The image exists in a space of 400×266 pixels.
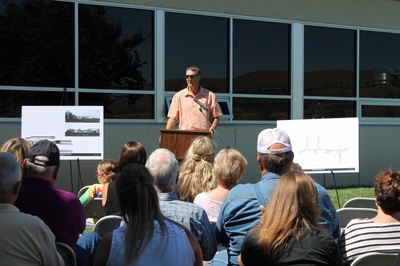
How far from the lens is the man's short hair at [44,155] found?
11.0 feet

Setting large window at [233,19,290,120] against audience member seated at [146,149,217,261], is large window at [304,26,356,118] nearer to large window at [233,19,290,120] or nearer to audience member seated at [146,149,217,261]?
large window at [233,19,290,120]

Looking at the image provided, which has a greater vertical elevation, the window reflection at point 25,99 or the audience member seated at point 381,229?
the window reflection at point 25,99

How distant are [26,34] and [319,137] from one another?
4.69 metres

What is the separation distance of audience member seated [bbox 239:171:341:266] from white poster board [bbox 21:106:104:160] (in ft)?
17.3

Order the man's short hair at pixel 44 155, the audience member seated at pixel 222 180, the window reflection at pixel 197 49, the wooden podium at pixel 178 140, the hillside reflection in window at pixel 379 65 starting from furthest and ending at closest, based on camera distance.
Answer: the hillside reflection in window at pixel 379 65, the window reflection at pixel 197 49, the wooden podium at pixel 178 140, the audience member seated at pixel 222 180, the man's short hair at pixel 44 155

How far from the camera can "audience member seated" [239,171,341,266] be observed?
2576mm

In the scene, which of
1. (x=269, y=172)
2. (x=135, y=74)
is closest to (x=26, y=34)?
(x=135, y=74)

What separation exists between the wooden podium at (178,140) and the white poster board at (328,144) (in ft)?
5.20

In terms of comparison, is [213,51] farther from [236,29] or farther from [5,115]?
[5,115]

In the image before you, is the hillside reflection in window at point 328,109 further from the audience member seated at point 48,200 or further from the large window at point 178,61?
the audience member seated at point 48,200

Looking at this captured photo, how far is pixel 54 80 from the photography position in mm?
8648

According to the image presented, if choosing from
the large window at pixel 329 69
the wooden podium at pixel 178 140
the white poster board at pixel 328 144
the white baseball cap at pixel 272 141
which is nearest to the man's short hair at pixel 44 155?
the white baseball cap at pixel 272 141

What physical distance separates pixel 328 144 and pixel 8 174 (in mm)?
5483

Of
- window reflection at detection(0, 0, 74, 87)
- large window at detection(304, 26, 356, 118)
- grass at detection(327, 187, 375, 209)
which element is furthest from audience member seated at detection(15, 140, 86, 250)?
large window at detection(304, 26, 356, 118)
